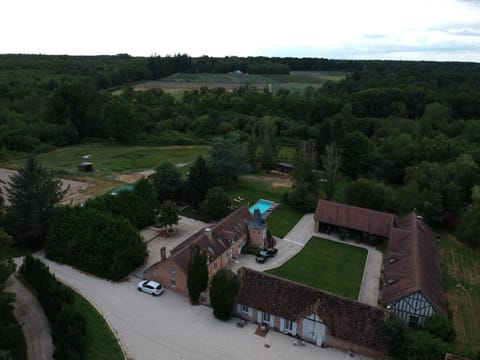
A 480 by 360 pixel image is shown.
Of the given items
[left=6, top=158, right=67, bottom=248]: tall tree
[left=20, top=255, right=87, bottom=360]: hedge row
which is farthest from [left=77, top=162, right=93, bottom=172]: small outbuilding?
[left=20, top=255, right=87, bottom=360]: hedge row

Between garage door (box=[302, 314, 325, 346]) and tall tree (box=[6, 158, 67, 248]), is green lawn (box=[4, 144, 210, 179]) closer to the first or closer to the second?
tall tree (box=[6, 158, 67, 248])

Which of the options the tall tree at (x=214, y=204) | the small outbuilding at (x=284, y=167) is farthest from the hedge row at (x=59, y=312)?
the small outbuilding at (x=284, y=167)

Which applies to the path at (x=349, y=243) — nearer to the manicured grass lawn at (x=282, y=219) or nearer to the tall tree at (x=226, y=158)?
the manicured grass lawn at (x=282, y=219)

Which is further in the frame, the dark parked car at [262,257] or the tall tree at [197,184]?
the tall tree at [197,184]

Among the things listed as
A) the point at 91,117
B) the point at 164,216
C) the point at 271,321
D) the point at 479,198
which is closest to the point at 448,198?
the point at 479,198

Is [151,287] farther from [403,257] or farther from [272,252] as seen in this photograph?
[403,257]

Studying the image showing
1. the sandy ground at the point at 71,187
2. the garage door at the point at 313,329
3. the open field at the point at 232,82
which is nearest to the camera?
the garage door at the point at 313,329

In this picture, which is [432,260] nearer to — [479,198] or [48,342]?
[479,198]
